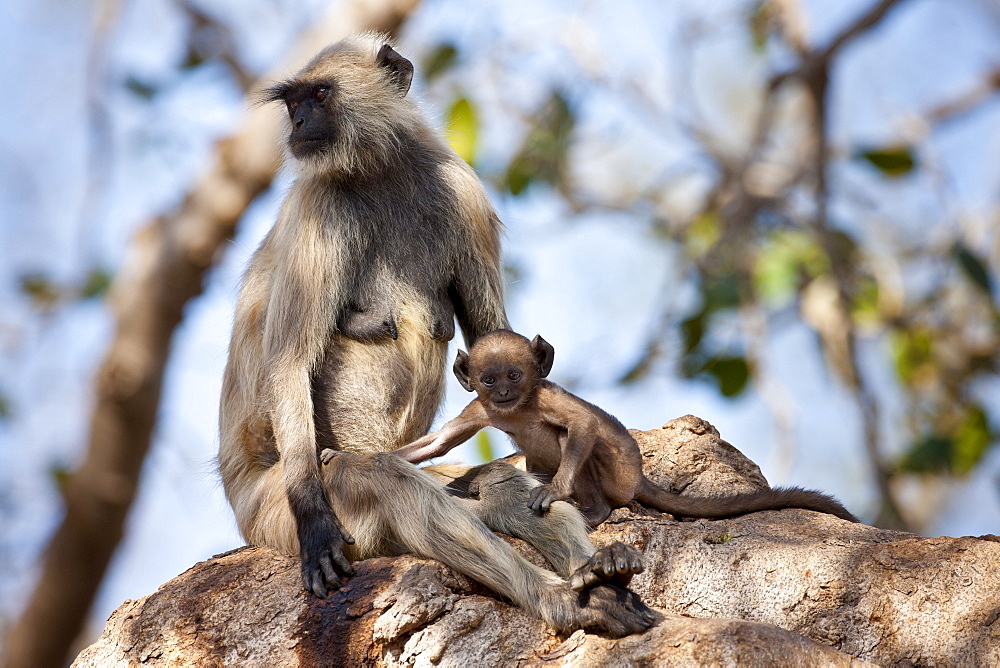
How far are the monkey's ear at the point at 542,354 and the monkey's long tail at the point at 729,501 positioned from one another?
1.67 ft

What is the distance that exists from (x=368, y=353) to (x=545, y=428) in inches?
27.6

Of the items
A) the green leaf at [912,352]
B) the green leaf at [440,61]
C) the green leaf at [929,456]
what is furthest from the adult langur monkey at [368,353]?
the green leaf at [912,352]

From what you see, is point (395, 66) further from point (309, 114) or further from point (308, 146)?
point (308, 146)

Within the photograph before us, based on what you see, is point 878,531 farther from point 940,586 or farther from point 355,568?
point 355,568

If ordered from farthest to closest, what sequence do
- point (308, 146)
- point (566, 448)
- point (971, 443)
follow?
point (971, 443) → point (308, 146) → point (566, 448)

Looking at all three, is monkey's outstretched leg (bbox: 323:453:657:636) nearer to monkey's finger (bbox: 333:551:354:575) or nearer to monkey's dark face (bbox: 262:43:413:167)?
monkey's finger (bbox: 333:551:354:575)

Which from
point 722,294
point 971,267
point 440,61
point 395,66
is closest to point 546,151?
point 440,61

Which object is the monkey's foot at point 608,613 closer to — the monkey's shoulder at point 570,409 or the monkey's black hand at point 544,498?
the monkey's black hand at point 544,498

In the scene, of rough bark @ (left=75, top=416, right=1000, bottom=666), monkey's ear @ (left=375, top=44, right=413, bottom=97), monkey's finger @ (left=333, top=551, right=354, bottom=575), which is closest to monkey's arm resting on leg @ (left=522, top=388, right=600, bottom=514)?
rough bark @ (left=75, top=416, right=1000, bottom=666)

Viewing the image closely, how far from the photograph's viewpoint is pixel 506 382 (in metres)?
3.72

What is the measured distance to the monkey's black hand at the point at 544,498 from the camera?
138 inches

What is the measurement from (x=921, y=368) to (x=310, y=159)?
243 inches

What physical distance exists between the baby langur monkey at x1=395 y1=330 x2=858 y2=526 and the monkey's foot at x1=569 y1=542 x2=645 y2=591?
53 cm

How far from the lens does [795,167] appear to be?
9.06 m
